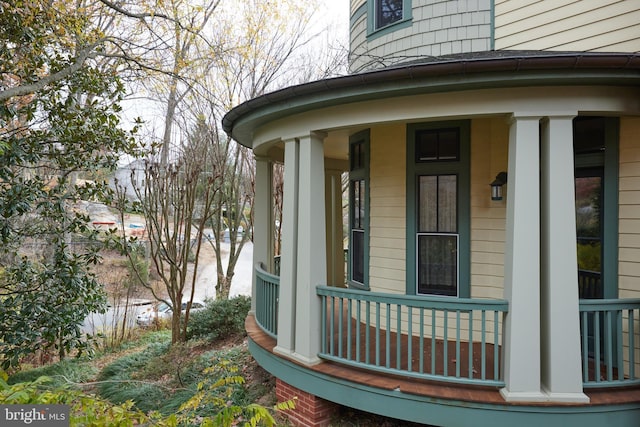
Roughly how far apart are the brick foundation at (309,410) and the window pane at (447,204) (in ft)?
8.61

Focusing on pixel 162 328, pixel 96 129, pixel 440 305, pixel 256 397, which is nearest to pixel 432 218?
pixel 440 305

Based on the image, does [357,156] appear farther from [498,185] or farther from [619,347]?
[619,347]

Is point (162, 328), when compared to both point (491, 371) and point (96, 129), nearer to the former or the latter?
point (96, 129)

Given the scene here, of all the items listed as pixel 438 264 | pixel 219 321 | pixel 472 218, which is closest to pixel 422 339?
pixel 438 264

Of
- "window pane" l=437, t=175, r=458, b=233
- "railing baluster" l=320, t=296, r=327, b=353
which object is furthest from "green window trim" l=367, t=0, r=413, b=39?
"railing baluster" l=320, t=296, r=327, b=353

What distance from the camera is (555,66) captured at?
345 cm

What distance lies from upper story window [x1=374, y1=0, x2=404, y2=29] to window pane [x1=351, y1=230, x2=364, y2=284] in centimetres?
338

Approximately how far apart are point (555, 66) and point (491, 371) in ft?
10.3

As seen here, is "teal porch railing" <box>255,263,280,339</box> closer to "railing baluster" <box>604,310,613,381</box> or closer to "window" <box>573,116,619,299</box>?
"railing baluster" <box>604,310,613,381</box>

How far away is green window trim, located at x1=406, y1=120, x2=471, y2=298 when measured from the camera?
5.08m

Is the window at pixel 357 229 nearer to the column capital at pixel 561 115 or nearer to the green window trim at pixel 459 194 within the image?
the green window trim at pixel 459 194

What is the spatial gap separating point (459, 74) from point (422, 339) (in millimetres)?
2441

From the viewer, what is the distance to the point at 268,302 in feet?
18.1

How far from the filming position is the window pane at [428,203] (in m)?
5.30
